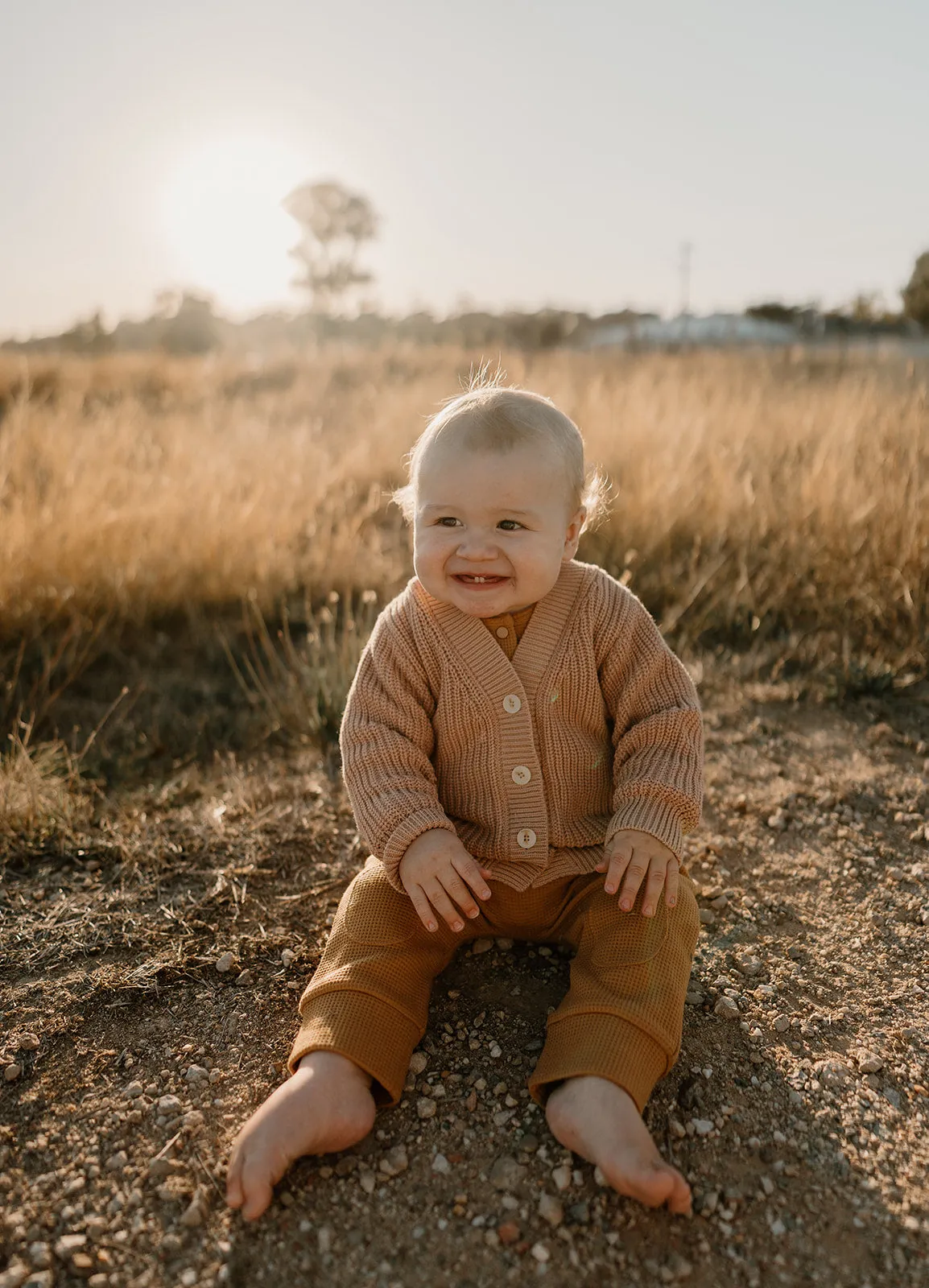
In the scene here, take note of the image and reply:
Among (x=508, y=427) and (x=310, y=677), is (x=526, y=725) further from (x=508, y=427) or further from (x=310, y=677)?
(x=310, y=677)

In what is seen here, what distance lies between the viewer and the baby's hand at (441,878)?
1739mm

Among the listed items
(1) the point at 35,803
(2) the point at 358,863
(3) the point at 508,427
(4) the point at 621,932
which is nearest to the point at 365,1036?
(4) the point at 621,932

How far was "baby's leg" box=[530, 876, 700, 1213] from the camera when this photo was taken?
1467 millimetres

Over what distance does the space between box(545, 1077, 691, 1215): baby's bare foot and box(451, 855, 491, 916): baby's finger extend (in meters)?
0.34

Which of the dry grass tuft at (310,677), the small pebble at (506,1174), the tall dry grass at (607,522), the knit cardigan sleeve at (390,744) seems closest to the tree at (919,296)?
the tall dry grass at (607,522)

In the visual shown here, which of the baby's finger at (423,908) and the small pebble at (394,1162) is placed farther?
the baby's finger at (423,908)

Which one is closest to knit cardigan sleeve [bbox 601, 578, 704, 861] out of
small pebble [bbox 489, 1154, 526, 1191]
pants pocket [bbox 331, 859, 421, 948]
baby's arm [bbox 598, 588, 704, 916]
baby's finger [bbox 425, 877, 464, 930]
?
baby's arm [bbox 598, 588, 704, 916]

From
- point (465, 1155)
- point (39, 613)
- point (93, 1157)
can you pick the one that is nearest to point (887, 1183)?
point (465, 1155)

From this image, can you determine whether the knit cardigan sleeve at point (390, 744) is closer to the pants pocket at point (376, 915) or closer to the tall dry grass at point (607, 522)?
the pants pocket at point (376, 915)

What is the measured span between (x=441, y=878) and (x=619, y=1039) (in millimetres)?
408

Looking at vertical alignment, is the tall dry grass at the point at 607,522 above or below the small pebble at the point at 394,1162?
above

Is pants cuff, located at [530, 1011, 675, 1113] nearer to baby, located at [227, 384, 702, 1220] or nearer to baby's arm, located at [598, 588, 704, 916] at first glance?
baby, located at [227, 384, 702, 1220]

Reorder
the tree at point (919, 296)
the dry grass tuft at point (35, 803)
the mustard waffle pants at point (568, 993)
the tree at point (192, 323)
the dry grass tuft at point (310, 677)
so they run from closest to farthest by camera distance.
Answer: the mustard waffle pants at point (568, 993) < the dry grass tuft at point (35, 803) < the dry grass tuft at point (310, 677) < the tree at point (919, 296) < the tree at point (192, 323)

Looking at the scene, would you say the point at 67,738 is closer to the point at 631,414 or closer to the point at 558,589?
the point at 558,589
